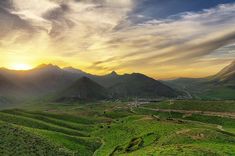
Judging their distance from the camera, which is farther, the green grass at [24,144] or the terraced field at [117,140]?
the terraced field at [117,140]

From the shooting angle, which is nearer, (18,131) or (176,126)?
(18,131)

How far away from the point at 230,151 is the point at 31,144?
2325 inches

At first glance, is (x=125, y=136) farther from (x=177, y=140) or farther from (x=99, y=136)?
(x=177, y=140)

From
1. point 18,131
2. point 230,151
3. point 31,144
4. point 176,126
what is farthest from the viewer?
point 176,126

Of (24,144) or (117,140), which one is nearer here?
(24,144)

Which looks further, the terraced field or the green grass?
the terraced field

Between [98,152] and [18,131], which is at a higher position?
[18,131]

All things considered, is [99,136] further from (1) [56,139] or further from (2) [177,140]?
(2) [177,140]

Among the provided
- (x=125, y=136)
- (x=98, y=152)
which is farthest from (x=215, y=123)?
(x=98, y=152)

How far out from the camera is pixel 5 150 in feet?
286

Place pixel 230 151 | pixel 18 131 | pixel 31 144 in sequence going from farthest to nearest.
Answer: pixel 18 131, pixel 31 144, pixel 230 151

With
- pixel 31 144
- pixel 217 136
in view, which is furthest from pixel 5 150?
pixel 217 136

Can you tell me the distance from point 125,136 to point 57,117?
64.5 metres

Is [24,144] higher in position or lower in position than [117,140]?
higher
